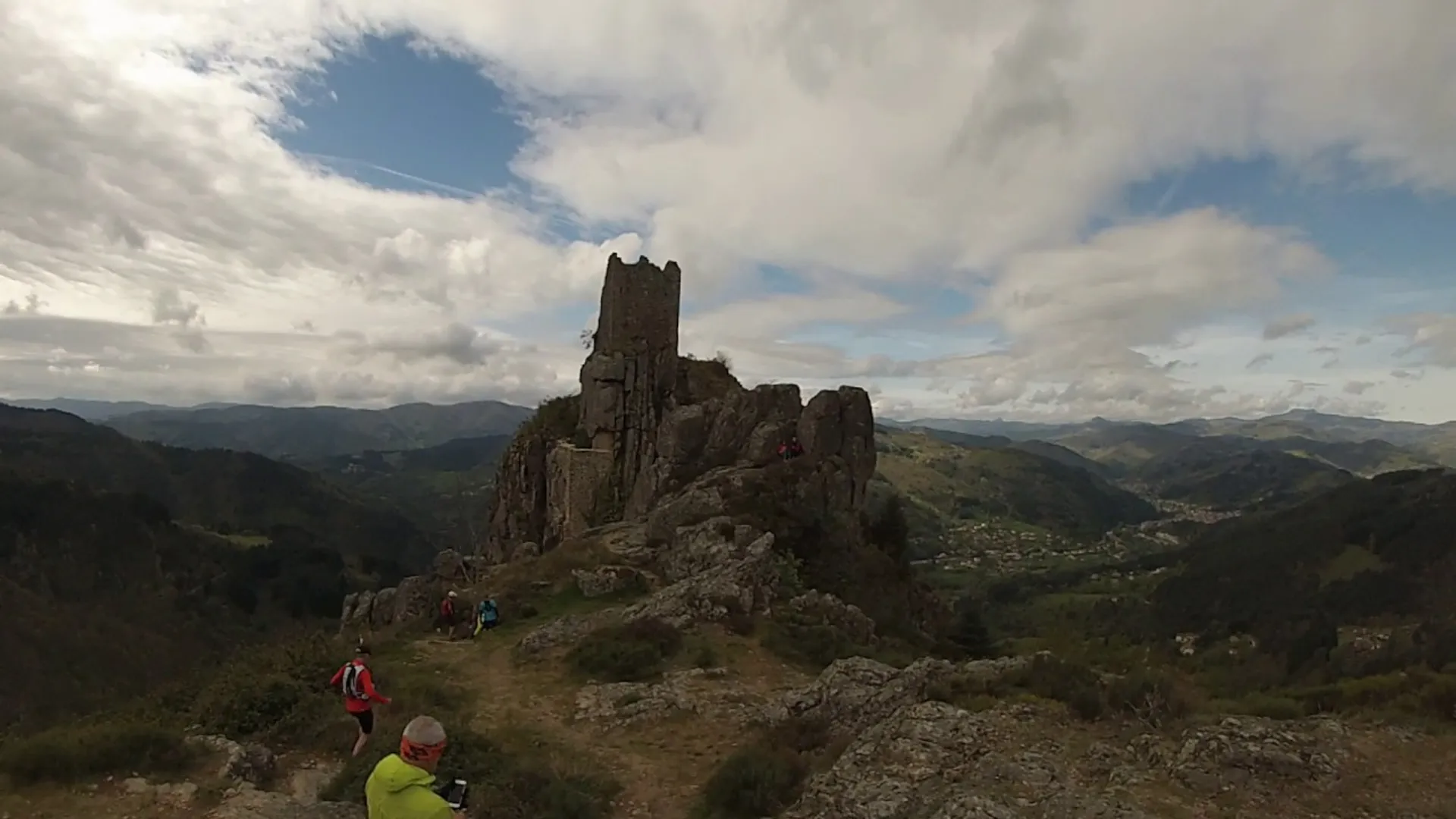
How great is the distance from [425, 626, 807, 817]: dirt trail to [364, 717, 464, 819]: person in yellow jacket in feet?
25.3

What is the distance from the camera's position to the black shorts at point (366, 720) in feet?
50.5

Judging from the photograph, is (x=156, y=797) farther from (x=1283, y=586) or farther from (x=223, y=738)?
(x=1283, y=586)

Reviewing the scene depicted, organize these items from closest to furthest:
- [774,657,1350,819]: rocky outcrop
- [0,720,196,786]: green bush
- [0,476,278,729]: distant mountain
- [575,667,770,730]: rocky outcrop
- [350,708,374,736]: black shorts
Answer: [774,657,1350,819]: rocky outcrop
[0,720,196,786]: green bush
[350,708,374,736]: black shorts
[575,667,770,730]: rocky outcrop
[0,476,278,729]: distant mountain

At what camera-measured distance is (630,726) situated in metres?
17.8

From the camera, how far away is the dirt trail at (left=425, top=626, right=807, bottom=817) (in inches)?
589

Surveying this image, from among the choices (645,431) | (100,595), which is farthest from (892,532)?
(100,595)

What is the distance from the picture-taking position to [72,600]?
11850cm

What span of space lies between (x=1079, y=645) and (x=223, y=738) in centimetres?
1861

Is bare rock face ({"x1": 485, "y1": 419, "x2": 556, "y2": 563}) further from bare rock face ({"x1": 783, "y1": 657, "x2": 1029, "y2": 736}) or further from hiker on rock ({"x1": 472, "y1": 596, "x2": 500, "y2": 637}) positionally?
bare rock face ({"x1": 783, "y1": 657, "x2": 1029, "y2": 736})

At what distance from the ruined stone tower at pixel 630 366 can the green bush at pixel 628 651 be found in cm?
2158

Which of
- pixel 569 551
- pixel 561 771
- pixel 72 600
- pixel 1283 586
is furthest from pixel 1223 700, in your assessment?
pixel 1283 586

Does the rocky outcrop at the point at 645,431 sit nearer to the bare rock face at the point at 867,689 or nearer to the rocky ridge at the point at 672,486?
the rocky ridge at the point at 672,486

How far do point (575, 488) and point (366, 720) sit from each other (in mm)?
28882

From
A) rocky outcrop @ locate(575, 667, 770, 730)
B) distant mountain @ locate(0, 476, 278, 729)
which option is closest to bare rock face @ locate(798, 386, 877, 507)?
rocky outcrop @ locate(575, 667, 770, 730)
